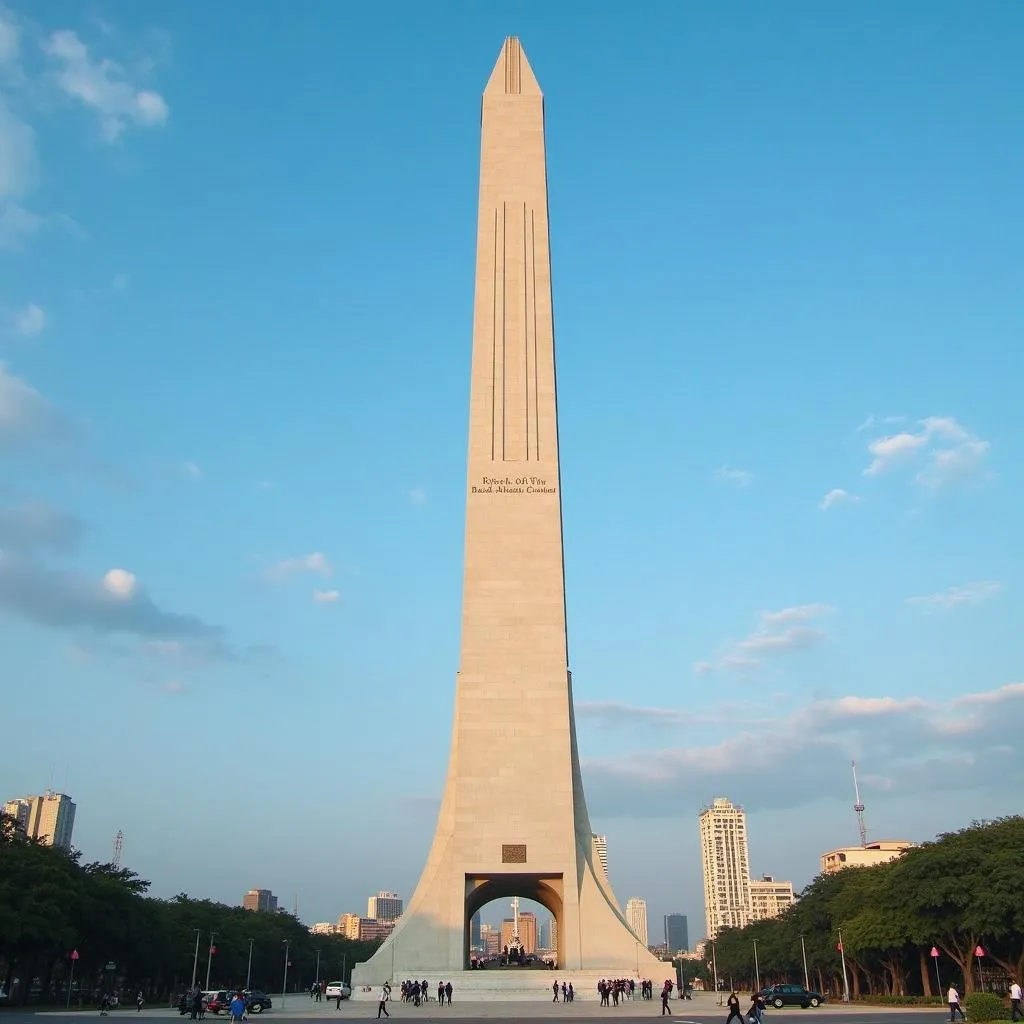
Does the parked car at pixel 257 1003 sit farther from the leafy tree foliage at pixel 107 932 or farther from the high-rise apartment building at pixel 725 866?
the high-rise apartment building at pixel 725 866

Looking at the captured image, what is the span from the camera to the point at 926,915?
1534 inches

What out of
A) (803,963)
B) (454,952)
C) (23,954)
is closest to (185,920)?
(23,954)

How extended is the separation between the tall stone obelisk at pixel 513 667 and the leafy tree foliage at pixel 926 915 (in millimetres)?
11768

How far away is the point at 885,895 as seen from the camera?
42.5 metres

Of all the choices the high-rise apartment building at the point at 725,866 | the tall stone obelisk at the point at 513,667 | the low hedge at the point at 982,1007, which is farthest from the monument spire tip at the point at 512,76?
the high-rise apartment building at the point at 725,866

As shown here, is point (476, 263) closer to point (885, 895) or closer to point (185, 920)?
point (885, 895)

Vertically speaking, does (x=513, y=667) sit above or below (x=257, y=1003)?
above

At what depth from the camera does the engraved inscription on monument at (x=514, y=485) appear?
38719 mm

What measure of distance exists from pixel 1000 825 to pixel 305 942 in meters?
55.0

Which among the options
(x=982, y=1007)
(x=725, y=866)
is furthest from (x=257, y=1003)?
(x=725, y=866)

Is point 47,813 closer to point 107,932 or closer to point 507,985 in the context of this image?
point 107,932

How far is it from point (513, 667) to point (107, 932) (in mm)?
20607

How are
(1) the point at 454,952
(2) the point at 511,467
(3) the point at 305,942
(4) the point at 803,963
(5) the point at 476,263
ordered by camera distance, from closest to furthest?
(1) the point at 454,952, (2) the point at 511,467, (5) the point at 476,263, (4) the point at 803,963, (3) the point at 305,942

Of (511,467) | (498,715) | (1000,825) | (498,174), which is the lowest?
(1000,825)
